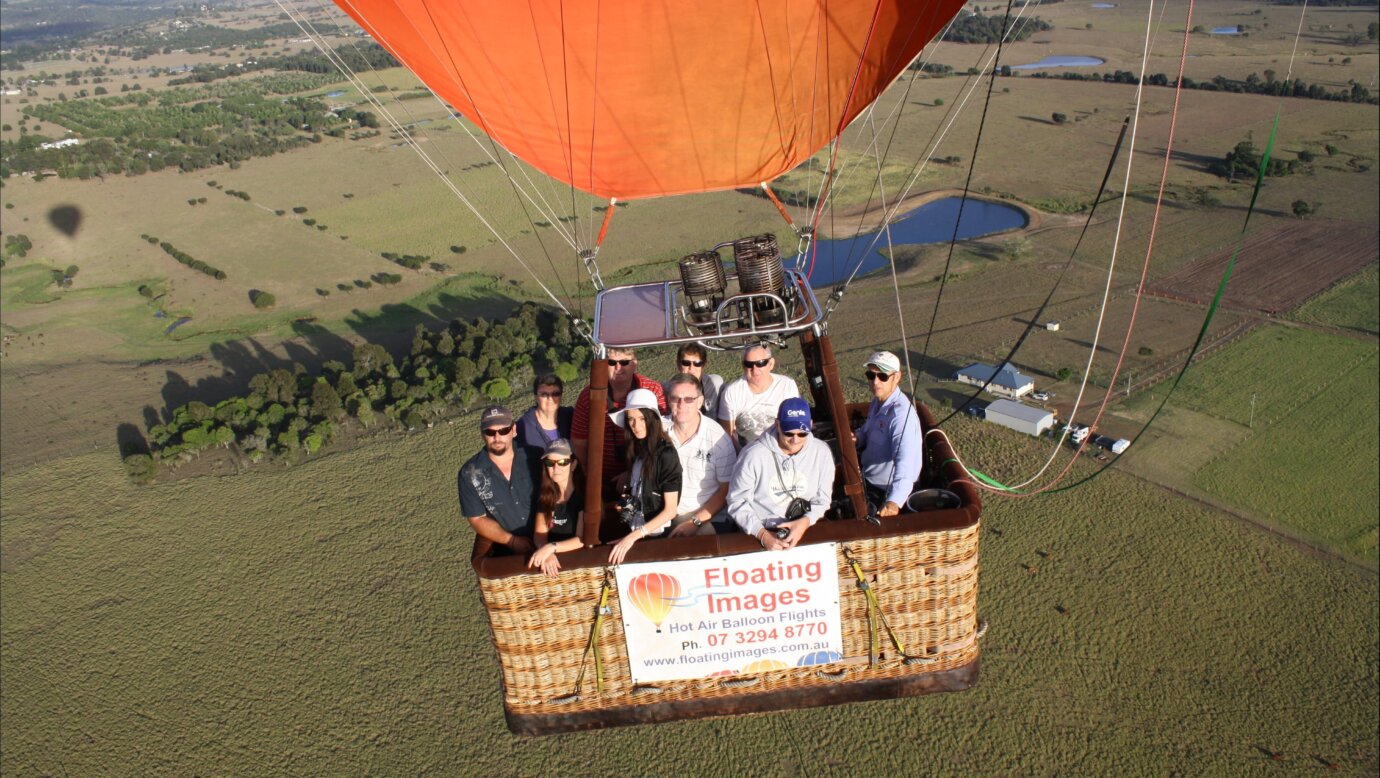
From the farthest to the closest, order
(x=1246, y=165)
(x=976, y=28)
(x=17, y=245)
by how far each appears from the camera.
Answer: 1. (x=976, y=28)
2. (x=1246, y=165)
3. (x=17, y=245)

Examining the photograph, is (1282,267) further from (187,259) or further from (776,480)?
(187,259)

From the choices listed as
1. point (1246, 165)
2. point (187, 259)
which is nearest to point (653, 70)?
point (187, 259)

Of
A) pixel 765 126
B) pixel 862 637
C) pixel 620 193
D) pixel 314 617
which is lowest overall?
pixel 314 617

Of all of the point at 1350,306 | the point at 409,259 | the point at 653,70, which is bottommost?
the point at 1350,306

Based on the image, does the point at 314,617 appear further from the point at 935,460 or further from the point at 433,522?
the point at 935,460

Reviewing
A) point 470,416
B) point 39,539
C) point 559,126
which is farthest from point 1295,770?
point 39,539

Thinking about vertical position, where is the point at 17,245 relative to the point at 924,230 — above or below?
above
